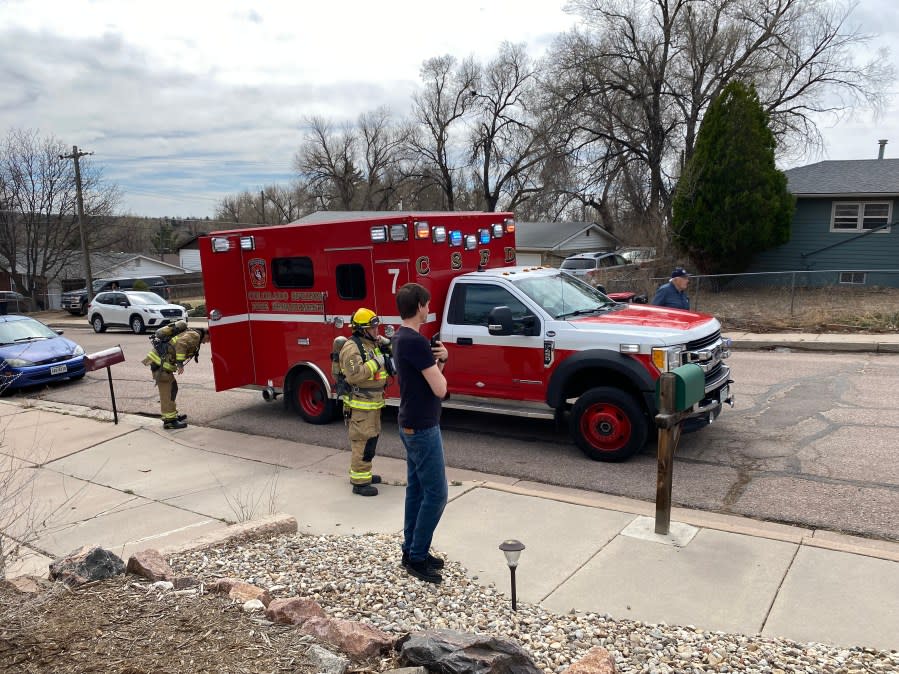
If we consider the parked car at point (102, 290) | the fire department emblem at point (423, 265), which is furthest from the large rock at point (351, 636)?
the parked car at point (102, 290)

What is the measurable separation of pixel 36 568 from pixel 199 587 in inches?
78.0

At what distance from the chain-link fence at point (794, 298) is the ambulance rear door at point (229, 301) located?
33.4ft

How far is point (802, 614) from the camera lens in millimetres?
3982

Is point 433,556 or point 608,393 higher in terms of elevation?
point 608,393

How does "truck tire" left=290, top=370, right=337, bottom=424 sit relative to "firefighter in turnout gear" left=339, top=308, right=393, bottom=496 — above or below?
below

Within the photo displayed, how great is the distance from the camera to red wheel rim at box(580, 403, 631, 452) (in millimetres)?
7227

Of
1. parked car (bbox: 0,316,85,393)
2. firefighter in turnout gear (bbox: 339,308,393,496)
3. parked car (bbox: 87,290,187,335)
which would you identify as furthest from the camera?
parked car (bbox: 87,290,187,335)

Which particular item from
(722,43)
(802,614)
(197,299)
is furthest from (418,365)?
(197,299)

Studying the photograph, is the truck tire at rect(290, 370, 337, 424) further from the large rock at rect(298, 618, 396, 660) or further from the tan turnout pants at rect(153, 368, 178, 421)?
the large rock at rect(298, 618, 396, 660)

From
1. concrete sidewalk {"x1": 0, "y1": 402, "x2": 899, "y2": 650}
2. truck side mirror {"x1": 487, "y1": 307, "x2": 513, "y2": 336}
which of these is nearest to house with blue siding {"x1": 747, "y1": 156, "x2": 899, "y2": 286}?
truck side mirror {"x1": 487, "y1": 307, "x2": 513, "y2": 336}

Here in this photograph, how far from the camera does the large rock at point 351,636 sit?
328cm

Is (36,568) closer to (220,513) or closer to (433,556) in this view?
(220,513)

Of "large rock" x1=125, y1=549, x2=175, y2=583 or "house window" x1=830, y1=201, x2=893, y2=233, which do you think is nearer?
"large rock" x1=125, y1=549, x2=175, y2=583

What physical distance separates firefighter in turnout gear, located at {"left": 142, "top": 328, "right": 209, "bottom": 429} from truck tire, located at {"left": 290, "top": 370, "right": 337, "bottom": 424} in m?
1.53
